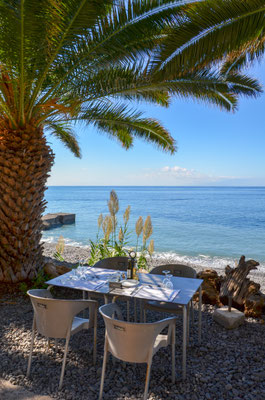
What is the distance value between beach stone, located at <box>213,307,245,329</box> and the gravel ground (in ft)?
0.25

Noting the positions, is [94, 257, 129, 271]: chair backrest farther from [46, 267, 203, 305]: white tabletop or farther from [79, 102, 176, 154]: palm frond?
[79, 102, 176, 154]: palm frond

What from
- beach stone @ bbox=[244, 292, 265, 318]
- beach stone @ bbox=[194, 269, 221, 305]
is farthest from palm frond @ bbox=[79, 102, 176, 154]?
beach stone @ bbox=[244, 292, 265, 318]

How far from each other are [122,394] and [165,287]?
41.5 inches

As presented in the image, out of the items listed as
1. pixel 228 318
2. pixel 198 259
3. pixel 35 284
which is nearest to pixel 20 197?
pixel 35 284

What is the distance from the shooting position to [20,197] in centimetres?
467

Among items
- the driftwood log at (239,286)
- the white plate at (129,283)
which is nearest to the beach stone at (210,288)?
the driftwood log at (239,286)

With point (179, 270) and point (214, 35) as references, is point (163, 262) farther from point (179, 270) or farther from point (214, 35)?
point (214, 35)

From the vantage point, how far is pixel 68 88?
4.99 metres

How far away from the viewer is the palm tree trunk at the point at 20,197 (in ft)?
15.1

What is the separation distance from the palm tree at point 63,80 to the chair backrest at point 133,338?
9.82 feet

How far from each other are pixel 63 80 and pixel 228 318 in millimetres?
4242

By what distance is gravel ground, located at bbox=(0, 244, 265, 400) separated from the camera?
2496 millimetres

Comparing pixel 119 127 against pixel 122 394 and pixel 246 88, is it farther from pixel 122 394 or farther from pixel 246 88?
pixel 122 394

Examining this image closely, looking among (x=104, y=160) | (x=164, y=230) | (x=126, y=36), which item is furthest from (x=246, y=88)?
(x=104, y=160)
